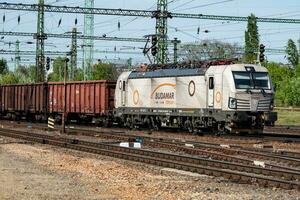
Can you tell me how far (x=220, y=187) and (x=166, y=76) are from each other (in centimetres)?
1885

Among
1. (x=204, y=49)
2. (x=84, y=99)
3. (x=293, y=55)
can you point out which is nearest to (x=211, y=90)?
(x=84, y=99)

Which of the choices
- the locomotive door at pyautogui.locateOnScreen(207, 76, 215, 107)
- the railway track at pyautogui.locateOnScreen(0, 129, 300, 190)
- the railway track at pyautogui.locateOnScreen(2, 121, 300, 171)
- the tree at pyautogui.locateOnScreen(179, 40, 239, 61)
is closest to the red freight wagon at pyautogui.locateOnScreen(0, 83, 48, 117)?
the locomotive door at pyautogui.locateOnScreen(207, 76, 215, 107)

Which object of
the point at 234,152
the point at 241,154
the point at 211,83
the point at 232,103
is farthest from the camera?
the point at 211,83

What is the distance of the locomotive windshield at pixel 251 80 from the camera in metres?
27.0

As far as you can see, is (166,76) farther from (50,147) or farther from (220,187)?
(220,187)

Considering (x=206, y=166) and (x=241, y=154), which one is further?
(x=241, y=154)

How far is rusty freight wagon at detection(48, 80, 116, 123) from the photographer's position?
3925 cm

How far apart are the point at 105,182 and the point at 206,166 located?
4.01 m

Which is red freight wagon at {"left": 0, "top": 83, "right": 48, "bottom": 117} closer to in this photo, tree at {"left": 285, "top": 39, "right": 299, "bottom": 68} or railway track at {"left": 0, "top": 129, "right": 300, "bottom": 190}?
railway track at {"left": 0, "top": 129, "right": 300, "bottom": 190}

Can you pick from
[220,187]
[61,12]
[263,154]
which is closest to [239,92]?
[263,154]

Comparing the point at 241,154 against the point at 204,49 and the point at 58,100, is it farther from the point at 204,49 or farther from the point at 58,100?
the point at 204,49

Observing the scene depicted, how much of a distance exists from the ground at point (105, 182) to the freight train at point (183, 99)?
9825 millimetres

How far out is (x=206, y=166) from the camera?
16.5 m

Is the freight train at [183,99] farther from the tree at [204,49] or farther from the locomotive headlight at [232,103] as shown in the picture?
the tree at [204,49]
